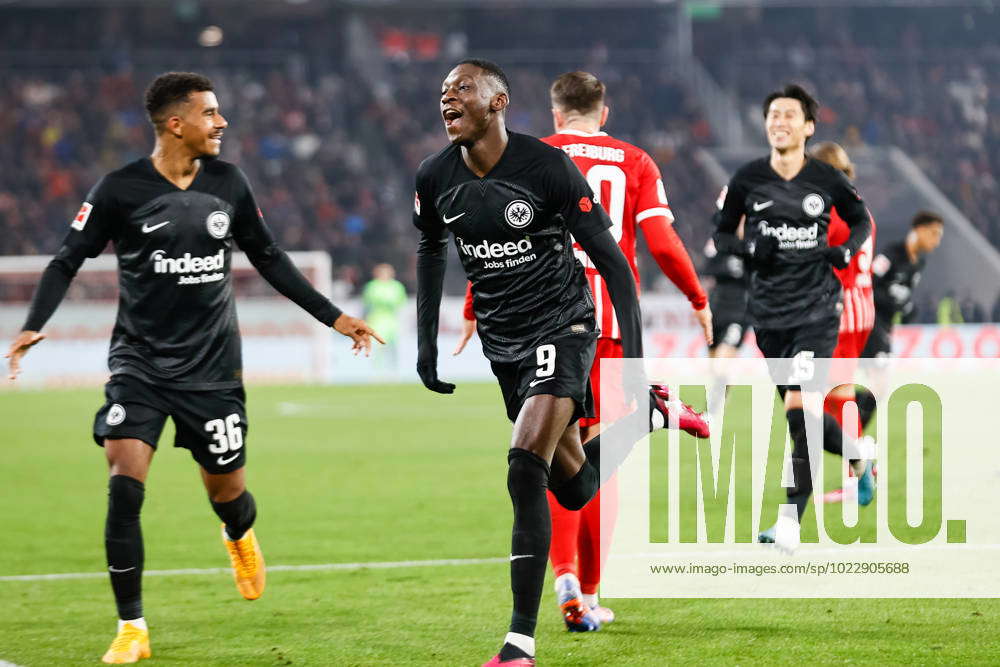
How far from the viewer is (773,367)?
8.11 metres

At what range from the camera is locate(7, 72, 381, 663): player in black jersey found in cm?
549

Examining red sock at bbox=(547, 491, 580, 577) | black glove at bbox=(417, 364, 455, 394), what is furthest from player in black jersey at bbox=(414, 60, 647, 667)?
red sock at bbox=(547, 491, 580, 577)

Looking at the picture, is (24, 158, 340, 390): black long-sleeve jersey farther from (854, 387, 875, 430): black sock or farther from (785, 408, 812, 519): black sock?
(854, 387, 875, 430): black sock

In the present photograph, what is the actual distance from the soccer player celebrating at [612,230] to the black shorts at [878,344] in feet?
18.0

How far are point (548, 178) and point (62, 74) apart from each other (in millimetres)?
31324

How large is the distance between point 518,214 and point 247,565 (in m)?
2.25

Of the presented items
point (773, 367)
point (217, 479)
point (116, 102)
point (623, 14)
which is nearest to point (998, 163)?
point (623, 14)

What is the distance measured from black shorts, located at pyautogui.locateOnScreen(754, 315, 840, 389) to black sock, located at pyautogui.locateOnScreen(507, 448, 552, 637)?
129 inches

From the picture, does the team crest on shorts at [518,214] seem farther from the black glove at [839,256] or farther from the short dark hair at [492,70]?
the black glove at [839,256]

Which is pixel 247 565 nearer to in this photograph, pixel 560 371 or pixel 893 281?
pixel 560 371

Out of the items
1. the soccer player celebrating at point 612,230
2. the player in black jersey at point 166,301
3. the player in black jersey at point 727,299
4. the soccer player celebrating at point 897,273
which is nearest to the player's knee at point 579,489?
the soccer player celebrating at point 612,230

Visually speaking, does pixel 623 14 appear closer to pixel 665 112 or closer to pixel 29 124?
pixel 665 112

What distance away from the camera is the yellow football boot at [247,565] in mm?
6344

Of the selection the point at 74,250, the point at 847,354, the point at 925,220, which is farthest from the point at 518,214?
the point at 925,220
